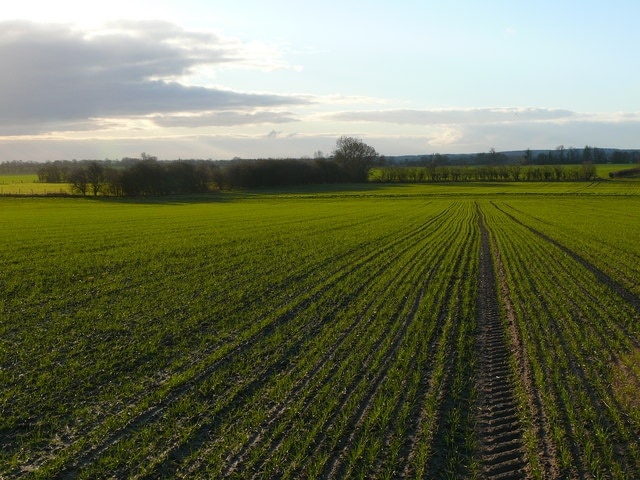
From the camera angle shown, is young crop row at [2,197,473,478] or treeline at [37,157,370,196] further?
treeline at [37,157,370,196]

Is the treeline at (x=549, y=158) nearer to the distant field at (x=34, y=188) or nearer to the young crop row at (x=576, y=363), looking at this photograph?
the distant field at (x=34, y=188)

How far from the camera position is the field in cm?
703

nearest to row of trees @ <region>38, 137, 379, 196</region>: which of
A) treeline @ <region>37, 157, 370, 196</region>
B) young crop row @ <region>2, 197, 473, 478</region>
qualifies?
treeline @ <region>37, 157, 370, 196</region>

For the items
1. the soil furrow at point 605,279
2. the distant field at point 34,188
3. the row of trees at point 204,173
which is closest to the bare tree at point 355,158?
the row of trees at point 204,173

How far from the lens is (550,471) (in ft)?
21.7

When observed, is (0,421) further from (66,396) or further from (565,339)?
(565,339)

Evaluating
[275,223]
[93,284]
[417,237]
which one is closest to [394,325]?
[93,284]

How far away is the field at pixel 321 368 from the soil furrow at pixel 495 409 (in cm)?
3

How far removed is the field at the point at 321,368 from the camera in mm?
7031

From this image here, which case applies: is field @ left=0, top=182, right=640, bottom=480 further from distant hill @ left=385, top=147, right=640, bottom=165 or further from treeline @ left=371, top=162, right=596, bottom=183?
distant hill @ left=385, top=147, right=640, bottom=165

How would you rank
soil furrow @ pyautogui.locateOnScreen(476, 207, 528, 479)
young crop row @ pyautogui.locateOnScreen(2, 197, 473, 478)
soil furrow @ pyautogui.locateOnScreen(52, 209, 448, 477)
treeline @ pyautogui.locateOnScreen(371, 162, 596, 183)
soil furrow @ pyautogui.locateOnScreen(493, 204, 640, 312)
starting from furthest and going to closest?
1. treeline @ pyautogui.locateOnScreen(371, 162, 596, 183)
2. soil furrow @ pyautogui.locateOnScreen(493, 204, 640, 312)
3. young crop row @ pyautogui.locateOnScreen(2, 197, 473, 478)
4. soil furrow @ pyautogui.locateOnScreen(52, 209, 448, 477)
5. soil furrow @ pyautogui.locateOnScreen(476, 207, 528, 479)

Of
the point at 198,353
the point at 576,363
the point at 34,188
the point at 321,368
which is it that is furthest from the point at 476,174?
the point at 321,368

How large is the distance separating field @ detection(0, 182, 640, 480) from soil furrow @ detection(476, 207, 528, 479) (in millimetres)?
31

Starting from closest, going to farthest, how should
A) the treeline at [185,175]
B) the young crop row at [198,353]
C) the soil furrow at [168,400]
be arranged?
1. the soil furrow at [168,400]
2. the young crop row at [198,353]
3. the treeline at [185,175]
